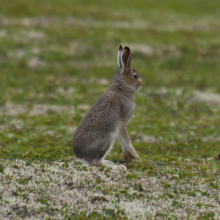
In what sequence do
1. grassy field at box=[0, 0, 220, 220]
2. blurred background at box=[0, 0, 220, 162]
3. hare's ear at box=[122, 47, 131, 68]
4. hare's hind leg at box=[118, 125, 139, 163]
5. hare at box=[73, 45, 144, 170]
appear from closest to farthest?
grassy field at box=[0, 0, 220, 220] < hare at box=[73, 45, 144, 170] < hare's hind leg at box=[118, 125, 139, 163] < hare's ear at box=[122, 47, 131, 68] < blurred background at box=[0, 0, 220, 162]

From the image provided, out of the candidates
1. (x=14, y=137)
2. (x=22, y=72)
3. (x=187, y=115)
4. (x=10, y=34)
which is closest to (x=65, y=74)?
(x=22, y=72)

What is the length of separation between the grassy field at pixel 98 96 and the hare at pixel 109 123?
0.39 metres

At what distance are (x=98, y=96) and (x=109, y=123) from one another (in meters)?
13.9

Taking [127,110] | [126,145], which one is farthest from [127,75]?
[126,145]

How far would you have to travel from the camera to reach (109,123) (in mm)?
11391

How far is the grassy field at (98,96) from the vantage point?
9906 millimetres

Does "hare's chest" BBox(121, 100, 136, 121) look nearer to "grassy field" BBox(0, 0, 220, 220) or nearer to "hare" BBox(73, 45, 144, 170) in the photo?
"hare" BBox(73, 45, 144, 170)

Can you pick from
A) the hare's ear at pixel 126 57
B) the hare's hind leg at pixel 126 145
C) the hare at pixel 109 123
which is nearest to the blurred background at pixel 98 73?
the hare at pixel 109 123

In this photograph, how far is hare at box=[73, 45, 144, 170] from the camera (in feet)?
36.9

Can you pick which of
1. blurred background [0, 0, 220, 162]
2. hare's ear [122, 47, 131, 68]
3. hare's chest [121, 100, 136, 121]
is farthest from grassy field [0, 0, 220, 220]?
hare's ear [122, 47, 131, 68]

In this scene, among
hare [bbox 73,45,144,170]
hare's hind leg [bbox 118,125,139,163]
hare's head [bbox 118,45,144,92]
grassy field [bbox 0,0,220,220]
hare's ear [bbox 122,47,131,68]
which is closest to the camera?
grassy field [bbox 0,0,220,220]

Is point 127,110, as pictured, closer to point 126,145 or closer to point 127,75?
point 126,145

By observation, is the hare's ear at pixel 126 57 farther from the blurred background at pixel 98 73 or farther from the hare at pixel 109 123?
the blurred background at pixel 98 73

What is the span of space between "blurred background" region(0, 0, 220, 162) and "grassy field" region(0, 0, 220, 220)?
81 mm
